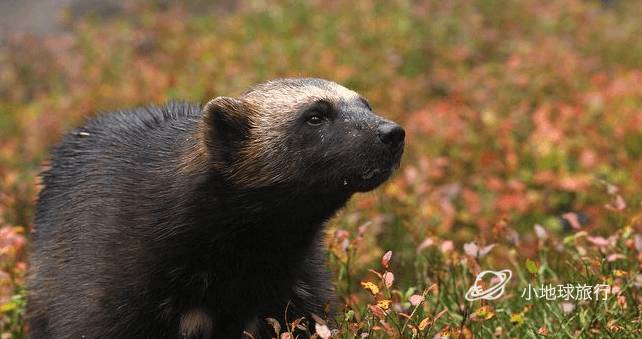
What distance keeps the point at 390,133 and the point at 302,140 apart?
0.38 metres

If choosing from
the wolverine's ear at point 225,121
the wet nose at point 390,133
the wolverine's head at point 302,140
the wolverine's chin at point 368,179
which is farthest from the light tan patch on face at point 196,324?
the wet nose at point 390,133

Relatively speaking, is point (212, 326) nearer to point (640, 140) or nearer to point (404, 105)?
point (640, 140)

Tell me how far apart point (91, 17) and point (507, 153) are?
8423 mm

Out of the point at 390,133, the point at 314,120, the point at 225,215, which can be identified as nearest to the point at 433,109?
the point at 314,120

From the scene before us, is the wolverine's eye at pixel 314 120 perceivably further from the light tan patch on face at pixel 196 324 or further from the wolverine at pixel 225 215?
the light tan patch on face at pixel 196 324

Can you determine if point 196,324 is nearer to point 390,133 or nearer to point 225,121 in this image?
point 225,121

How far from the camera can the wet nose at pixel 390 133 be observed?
3.37 m

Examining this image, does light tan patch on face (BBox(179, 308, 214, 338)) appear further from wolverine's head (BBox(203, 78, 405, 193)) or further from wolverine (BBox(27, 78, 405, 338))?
wolverine's head (BBox(203, 78, 405, 193))

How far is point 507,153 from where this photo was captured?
803 centimetres

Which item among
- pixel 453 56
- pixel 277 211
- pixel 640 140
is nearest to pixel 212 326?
pixel 277 211

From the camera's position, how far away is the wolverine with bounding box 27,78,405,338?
135 inches

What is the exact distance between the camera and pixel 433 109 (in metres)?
9.59

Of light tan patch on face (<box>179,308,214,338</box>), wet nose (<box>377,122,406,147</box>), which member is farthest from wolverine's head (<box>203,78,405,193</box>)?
light tan patch on face (<box>179,308,214,338</box>)

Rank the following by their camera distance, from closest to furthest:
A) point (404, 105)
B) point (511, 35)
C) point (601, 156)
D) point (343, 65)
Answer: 1. point (601, 156)
2. point (404, 105)
3. point (343, 65)
4. point (511, 35)
